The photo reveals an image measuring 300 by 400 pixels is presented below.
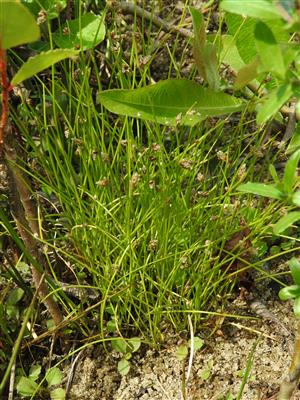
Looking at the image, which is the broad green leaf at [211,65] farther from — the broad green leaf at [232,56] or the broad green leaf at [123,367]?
the broad green leaf at [123,367]

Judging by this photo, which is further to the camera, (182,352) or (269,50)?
(182,352)

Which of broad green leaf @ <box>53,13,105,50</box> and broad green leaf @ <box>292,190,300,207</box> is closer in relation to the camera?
broad green leaf @ <box>292,190,300,207</box>

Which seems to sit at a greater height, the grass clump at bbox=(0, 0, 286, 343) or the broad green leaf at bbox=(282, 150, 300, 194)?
the broad green leaf at bbox=(282, 150, 300, 194)

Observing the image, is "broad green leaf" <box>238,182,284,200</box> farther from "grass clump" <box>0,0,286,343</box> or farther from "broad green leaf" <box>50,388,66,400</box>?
"broad green leaf" <box>50,388,66,400</box>

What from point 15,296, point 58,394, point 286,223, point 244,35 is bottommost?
point 58,394

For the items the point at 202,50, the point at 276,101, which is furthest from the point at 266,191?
the point at 202,50

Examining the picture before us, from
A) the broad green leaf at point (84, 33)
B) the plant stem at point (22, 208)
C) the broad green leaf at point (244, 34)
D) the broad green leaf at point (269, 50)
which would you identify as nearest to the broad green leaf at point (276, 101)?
the broad green leaf at point (269, 50)

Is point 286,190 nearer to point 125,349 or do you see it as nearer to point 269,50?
point 269,50

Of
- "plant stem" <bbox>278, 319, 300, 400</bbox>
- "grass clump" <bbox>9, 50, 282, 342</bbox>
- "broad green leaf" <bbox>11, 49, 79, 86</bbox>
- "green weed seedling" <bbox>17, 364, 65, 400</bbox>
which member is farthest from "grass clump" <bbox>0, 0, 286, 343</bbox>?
"broad green leaf" <bbox>11, 49, 79, 86</bbox>
